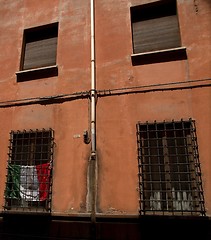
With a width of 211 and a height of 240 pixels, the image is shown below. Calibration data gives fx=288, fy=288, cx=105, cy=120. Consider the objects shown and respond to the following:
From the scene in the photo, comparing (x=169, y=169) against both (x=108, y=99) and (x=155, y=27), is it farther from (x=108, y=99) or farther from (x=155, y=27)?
(x=155, y=27)

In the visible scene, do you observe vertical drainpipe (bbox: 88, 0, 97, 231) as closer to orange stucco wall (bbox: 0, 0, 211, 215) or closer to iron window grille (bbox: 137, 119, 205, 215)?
orange stucco wall (bbox: 0, 0, 211, 215)

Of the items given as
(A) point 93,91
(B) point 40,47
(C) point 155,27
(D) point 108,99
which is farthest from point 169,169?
(B) point 40,47

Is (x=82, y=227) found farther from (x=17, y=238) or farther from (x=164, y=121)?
(x=164, y=121)

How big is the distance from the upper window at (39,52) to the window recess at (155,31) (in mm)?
2051

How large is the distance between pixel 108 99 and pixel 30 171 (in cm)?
230

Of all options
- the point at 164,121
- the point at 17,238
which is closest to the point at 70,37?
the point at 164,121

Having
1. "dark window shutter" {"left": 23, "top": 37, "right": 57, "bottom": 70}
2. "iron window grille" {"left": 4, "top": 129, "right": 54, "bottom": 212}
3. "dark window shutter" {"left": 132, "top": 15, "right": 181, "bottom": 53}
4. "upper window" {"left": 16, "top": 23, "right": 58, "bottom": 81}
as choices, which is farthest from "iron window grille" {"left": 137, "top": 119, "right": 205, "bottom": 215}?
"dark window shutter" {"left": 23, "top": 37, "right": 57, "bottom": 70}

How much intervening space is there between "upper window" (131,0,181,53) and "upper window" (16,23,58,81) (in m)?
2.06

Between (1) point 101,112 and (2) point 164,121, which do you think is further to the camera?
(1) point 101,112

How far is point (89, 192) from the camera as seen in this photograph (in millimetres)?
5750

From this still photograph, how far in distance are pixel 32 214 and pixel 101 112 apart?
2539 mm

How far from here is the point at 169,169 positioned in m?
5.54

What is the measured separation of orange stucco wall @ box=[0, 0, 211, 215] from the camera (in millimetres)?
5668

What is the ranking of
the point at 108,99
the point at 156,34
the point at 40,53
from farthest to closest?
the point at 40,53
the point at 156,34
the point at 108,99
